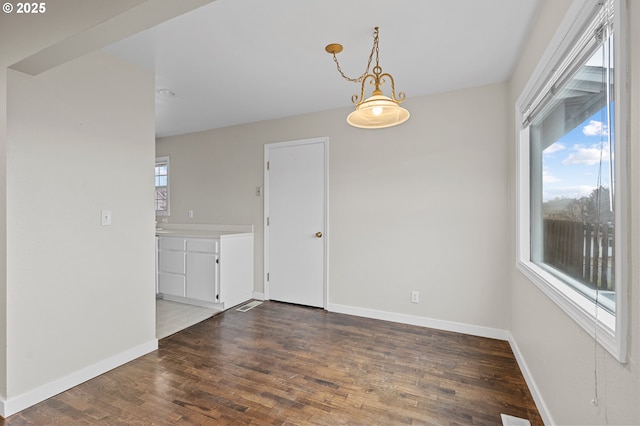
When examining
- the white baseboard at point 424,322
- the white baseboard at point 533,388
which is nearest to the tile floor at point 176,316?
the white baseboard at point 424,322

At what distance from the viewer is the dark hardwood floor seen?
181 cm

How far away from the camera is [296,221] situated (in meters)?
3.89

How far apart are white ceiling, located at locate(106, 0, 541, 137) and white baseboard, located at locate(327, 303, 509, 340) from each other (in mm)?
2284

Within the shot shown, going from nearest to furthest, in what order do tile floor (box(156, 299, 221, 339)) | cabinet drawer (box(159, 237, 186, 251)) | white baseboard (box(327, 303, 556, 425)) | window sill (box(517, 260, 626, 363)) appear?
window sill (box(517, 260, 626, 363)) → white baseboard (box(327, 303, 556, 425)) → tile floor (box(156, 299, 221, 339)) → cabinet drawer (box(159, 237, 186, 251))

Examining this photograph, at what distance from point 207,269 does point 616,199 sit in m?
3.60

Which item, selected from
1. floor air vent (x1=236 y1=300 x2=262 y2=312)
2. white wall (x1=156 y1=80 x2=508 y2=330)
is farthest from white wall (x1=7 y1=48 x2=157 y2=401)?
white wall (x1=156 y1=80 x2=508 y2=330)

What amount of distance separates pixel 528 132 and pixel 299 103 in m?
2.22

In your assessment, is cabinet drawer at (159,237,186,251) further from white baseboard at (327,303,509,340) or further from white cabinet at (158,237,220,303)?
white baseboard at (327,303,509,340)

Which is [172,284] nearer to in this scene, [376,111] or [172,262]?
[172,262]

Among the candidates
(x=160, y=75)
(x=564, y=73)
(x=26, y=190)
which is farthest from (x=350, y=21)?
(x=26, y=190)

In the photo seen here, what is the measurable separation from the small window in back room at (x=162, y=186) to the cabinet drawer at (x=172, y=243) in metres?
1.10

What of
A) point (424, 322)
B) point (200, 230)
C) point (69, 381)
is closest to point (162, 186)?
point (200, 230)

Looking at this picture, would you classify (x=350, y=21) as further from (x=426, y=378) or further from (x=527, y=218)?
(x=426, y=378)

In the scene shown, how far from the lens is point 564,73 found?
155 centimetres
